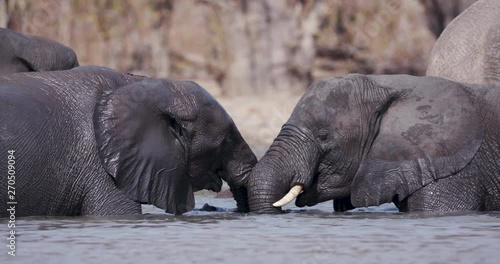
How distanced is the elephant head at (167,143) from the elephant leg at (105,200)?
47 millimetres

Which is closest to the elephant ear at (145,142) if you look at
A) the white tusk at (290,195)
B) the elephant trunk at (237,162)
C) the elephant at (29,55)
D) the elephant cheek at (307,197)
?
the elephant trunk at (237,162)

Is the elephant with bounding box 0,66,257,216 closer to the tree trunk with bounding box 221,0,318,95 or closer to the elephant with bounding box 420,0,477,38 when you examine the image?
the elephant with bounding box 420,0,477,38

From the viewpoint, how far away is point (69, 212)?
7.39 meters

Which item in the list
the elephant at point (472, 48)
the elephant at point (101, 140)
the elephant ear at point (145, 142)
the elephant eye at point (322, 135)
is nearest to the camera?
the elephant at point (101, 140)

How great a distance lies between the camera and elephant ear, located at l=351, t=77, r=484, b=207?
301 inches

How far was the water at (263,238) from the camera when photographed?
6.23 m

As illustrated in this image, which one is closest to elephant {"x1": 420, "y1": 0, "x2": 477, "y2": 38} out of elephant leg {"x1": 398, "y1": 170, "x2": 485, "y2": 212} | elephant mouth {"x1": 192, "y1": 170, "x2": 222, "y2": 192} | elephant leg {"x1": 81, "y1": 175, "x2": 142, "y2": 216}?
elephant leg {"x1": 398, "y1": 170, "x2": 485, "y2": 212}

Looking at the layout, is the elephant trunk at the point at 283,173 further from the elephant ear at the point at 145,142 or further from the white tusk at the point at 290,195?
the elephant ear at the point at 145,142

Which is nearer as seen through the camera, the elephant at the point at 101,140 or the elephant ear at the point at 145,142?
the elephant at the point at 101,140

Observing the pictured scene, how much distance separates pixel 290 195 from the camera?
7.61 m

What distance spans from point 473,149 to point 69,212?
6.96ft

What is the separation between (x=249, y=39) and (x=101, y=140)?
30.0ft

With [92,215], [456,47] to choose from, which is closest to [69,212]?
[92,215]

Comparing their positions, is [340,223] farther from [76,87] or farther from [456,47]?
[456,47]
